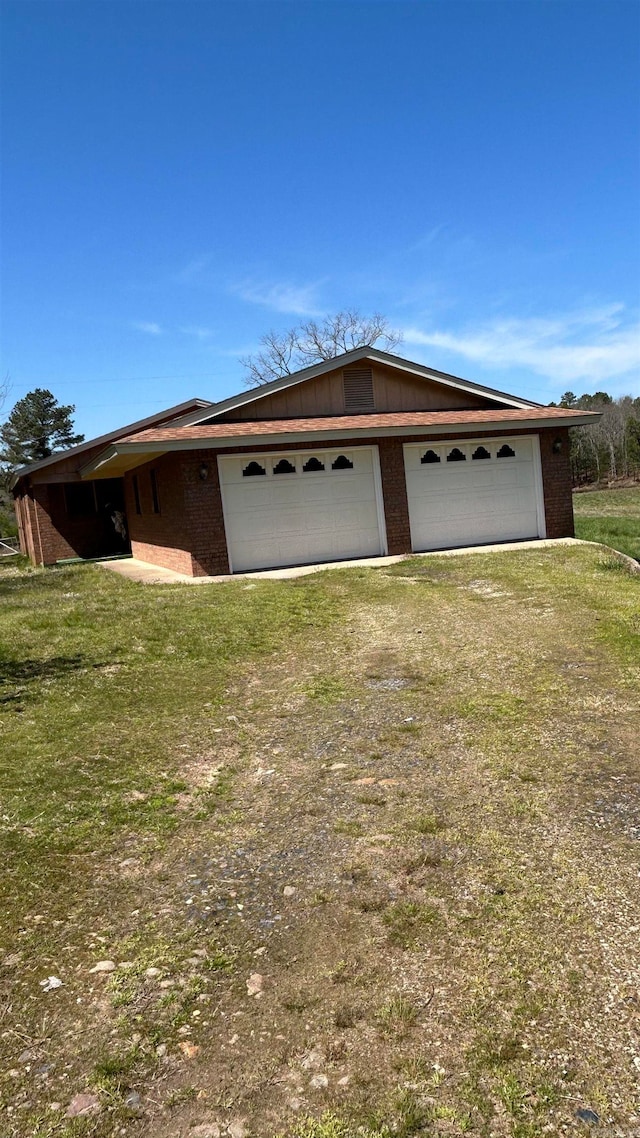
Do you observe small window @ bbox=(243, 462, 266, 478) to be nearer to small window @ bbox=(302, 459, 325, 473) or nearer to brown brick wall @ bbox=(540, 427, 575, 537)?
A: small window @ bbox=(302, 459, 325, 473)

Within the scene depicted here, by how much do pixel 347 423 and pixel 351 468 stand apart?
823mm

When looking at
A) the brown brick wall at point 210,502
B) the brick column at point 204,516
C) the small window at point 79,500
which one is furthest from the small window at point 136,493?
the brick column at point 204,516

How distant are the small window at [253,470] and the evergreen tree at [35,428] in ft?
158

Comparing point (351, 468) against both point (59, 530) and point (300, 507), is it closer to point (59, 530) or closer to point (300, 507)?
point (300, 507)

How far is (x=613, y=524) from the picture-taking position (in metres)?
20.9

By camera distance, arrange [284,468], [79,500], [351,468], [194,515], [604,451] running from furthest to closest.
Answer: [604,451]
[79,500]
[351,468]
[284,468]
[194,515]

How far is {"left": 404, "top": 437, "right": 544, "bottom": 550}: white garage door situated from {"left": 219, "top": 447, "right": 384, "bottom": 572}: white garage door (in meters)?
0.93

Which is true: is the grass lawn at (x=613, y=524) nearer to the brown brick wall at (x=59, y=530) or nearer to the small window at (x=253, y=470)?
the small window at (x=253, y=470)

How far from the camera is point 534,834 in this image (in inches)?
142

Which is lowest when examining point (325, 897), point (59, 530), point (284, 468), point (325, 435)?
point (325, 897)

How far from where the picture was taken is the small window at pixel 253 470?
12836mm

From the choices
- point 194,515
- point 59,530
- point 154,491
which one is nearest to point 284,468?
point 194,515

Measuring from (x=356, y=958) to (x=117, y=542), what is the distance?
21.6m

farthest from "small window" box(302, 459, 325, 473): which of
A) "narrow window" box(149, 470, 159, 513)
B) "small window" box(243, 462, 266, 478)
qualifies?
"narrow window" box(149, 470, 159, 513)
